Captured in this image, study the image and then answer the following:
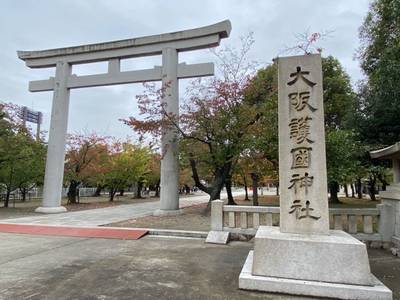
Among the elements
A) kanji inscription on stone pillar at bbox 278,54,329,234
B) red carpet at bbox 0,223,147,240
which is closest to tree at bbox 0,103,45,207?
red carpet at bbox 0,223,147,240

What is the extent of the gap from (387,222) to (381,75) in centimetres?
526

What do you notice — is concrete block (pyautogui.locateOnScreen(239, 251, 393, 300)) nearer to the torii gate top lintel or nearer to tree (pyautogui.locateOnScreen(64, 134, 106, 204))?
the torii gate top lintel

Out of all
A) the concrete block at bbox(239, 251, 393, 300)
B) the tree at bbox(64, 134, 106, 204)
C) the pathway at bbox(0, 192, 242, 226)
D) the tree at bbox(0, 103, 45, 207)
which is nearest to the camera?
the concrete block at bbox(239, 251, 393, 300)

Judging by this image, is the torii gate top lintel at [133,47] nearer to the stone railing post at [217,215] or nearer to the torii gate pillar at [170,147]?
the torii gate pillar at [170,147]

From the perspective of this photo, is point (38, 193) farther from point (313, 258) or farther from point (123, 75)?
point (313, 258)

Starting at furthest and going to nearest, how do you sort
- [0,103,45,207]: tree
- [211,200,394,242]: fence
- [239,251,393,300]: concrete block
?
[0,103,45,207]: tree, [211,200,394,242]: fence, [239,251,393,300]: concrete block

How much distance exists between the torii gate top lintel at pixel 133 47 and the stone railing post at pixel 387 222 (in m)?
9.24

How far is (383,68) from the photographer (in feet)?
32.0

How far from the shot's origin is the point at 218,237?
760 centimetres

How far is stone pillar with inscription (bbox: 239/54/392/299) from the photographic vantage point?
405 centimetres

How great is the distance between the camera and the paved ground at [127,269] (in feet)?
13.5

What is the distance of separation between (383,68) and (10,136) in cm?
1721

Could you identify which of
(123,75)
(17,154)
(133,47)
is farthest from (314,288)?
(17,154)

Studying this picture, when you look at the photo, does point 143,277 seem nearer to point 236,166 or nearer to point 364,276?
point 364,276
